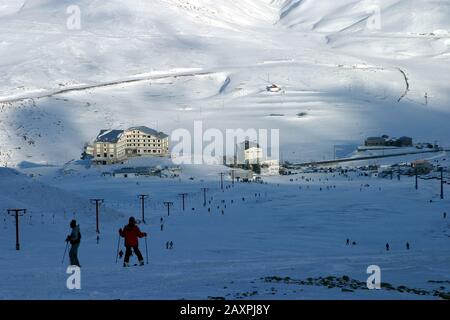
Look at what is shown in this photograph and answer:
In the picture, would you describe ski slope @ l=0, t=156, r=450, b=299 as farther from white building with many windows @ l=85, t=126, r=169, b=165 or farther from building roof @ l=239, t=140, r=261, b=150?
building roof @ l=239, t=140, r=261, b=150

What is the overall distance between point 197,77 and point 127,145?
49465 mm

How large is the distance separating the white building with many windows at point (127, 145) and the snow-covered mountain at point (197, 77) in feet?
20.3

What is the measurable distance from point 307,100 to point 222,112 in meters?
14.2

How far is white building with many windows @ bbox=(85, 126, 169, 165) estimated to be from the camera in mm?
68375

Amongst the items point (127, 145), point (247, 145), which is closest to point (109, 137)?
point (127, 145)

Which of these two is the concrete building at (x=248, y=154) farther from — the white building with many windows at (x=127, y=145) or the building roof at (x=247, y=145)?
the white building with many windows at (x=127, y=145)

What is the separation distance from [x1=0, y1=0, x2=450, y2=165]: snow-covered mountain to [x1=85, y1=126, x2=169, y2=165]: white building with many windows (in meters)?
6.20

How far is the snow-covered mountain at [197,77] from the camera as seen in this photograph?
8694cm

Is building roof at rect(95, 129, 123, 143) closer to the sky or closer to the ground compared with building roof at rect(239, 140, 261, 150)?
closer to the sky

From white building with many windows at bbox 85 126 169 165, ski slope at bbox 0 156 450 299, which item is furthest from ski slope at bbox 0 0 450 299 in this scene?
white building with many windows at bbox 85 126 169 165

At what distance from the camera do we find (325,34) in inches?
7293

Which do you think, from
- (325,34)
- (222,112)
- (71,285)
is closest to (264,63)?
(222,112)

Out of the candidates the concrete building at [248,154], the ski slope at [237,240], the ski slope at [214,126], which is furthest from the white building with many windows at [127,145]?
the ski slope at [237,240]
